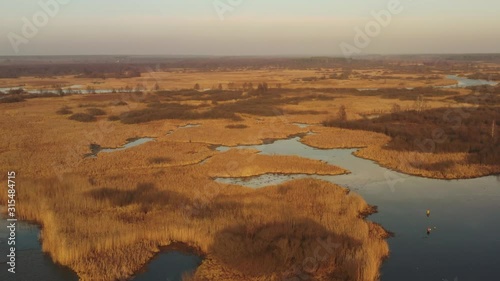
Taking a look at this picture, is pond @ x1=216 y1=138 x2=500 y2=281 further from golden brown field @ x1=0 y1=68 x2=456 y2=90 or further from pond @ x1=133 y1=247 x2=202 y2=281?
golden brown field @ x1=0 y1=68 x2=456 y2=90

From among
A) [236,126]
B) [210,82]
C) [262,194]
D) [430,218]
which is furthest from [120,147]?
[210,82]

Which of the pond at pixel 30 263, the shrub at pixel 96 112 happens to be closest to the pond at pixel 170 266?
the pond at pixel 30 263

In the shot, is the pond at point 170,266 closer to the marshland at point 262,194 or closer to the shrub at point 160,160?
the marshland at point 262,194

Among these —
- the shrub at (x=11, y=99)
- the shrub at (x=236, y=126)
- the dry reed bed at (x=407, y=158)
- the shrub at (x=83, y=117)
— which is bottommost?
the dry reed bed at (x=407, y=158)

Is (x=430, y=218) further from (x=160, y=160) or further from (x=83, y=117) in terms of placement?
(x=83, y=117)

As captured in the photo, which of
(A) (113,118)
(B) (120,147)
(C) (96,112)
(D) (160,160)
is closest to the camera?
(D) (160,160)

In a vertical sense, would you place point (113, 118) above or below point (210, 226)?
above

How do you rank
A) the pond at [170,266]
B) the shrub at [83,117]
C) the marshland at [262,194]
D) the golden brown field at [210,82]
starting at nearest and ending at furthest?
1. the pond at [170,266]
2. the marshland at [262,194]
3. the shrub at [83,117]
4. the golden brown field at [210,82]
